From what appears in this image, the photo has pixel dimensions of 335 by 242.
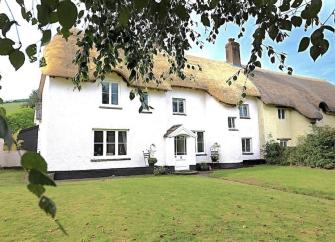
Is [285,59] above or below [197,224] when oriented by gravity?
above

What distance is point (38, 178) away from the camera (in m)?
Result: 0.95

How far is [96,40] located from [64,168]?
594 inches

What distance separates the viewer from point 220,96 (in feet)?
82.9

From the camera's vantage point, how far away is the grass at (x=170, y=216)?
6918 millimetres

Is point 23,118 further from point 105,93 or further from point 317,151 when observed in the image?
point 317,151

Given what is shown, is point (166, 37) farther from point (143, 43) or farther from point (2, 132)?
point (2, 132)

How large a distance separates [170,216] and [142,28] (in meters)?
5.11

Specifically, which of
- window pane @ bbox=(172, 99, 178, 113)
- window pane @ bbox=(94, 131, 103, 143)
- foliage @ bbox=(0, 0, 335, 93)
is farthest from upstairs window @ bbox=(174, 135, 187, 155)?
foliage @ bbox=(0, 0, 335, 93)

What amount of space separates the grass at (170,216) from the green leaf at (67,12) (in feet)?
17.4

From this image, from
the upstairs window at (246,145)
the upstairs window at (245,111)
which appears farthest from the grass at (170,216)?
the upstairs window at (245,111)

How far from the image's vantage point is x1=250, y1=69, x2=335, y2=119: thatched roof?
95.0 ft

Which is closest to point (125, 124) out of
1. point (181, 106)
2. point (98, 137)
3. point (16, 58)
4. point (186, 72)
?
point (98, 137)

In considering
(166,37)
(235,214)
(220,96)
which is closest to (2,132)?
(166,37)

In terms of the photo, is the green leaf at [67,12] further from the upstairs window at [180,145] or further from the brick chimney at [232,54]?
the brick chimney at [232,54]
